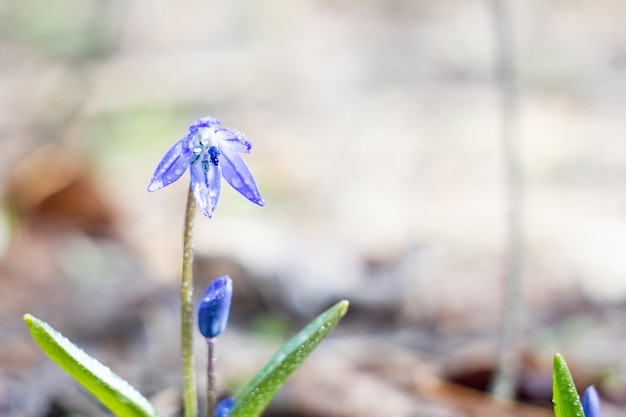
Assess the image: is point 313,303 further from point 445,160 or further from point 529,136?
point 529,136

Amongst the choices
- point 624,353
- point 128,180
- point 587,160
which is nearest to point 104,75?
point 128,180

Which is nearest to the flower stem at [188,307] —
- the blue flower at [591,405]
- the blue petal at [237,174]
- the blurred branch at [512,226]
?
the blue petal at [237,174]

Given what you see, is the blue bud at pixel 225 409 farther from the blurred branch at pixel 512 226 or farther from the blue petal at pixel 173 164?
the blurred branch at pixel 512 226

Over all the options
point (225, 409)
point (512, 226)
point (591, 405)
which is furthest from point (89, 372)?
point (512, 226)

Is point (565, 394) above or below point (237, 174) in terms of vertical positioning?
below

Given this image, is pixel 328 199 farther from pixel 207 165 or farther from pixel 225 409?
pixel 207 165

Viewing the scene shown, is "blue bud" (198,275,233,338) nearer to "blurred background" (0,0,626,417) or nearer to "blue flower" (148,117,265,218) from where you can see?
"blue flower" (148,117,265,218)
